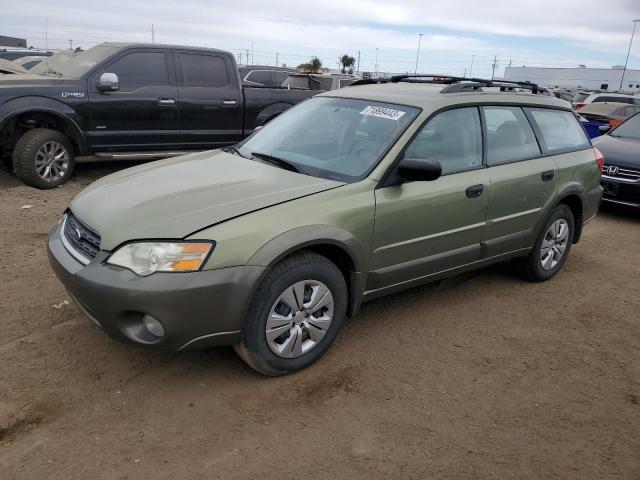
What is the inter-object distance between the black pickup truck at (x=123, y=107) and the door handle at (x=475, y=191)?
5.12 m

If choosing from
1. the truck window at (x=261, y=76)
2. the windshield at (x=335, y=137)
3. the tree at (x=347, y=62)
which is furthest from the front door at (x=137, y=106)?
the tree at (x=347, y=62)

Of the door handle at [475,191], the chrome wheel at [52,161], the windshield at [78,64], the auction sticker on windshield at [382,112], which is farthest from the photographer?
the windshield at [78,64]

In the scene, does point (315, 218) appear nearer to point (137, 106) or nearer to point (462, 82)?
point (462, 82)

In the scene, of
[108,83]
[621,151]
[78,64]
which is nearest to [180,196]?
[108,83]

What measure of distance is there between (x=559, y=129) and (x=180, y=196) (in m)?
3.53

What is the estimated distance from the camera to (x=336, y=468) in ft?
8.56

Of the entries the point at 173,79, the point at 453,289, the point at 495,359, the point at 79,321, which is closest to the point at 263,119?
the point at 173,79

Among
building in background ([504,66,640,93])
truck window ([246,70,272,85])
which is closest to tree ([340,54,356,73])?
building in background ([504,66,640,93])

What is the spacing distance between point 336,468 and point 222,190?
65.2 inches

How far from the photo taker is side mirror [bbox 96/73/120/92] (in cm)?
712

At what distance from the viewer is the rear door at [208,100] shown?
8.07 meters

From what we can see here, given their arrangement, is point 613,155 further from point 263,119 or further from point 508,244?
point 263,119

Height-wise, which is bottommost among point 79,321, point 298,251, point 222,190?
point 79,321

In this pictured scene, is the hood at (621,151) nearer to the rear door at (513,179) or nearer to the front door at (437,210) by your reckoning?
the rear door at (513,179)
